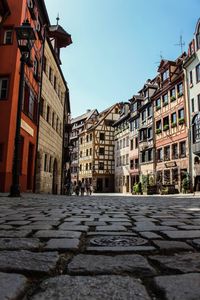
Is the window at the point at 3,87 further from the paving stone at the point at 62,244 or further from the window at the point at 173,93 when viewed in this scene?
the window at the point at 173,93

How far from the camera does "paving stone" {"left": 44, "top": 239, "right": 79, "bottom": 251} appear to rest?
2.17m

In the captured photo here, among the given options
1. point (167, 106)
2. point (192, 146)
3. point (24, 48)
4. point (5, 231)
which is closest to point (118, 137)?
point (167, 106)

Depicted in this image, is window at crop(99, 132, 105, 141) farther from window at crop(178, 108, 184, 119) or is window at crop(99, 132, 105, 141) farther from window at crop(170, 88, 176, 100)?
window at crop(178, 108, 184, 119)

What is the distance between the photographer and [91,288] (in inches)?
50.1

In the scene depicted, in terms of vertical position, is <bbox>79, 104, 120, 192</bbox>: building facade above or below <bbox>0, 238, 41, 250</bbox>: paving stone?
above

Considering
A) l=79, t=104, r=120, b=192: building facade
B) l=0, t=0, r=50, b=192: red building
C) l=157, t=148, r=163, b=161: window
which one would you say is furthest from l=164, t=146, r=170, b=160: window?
l=79, t=104, r=120, b=192: building facade

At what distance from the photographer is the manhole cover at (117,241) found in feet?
7.63

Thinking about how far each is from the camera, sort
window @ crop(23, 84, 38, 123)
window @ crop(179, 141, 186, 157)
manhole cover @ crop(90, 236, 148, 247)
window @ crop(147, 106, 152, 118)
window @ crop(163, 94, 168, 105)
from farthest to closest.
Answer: window @ crop(147, 106, 152, 118)
window @ crop(163, 94, 168, 105)
window @ crop(179, 141, 186, 157)
window @ crop(23, 84, 38, 123)
manhole cover @ crop(90, 236, 148, 247)

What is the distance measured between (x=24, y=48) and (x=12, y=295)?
9.63 m

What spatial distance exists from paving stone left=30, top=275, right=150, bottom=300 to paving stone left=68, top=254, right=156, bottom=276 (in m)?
0.13

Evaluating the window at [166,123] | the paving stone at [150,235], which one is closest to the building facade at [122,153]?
the window at [166,123]

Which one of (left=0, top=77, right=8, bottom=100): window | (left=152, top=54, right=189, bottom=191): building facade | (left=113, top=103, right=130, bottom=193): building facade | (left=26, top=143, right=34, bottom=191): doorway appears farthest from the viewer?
(left=113, top=103, right=130, bottom=193): building facade

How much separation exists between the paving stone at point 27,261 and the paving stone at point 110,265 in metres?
0.13

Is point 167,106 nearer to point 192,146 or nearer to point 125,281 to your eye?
point 192,146
